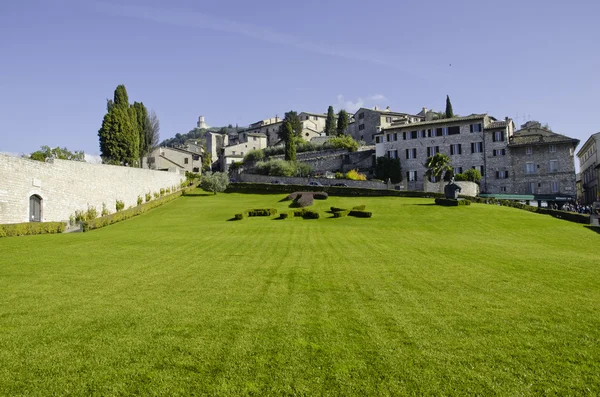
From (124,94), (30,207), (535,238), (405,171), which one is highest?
(124,94)

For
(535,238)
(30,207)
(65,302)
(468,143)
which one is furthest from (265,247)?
(468,143)

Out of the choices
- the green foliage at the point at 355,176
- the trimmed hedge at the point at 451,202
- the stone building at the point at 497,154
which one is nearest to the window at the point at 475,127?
the stone building at the point at 497,154

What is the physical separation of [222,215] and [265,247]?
23309 millimetres

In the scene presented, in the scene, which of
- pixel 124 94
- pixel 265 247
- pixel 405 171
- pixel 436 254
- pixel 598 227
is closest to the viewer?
pixel 436 254

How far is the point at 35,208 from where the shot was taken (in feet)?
97.9

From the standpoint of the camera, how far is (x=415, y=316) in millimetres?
8328

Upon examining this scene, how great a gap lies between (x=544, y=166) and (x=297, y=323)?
67499 mm

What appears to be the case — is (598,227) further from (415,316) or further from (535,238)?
(415,316)

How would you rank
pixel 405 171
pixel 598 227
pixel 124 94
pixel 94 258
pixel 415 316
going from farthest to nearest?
1. pixel 405 171
2. pixel 124 94
3. pixel 598 227
4. pixel 94 258
5. pixel 415 316

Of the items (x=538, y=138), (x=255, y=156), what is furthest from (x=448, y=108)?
(x=255, y=156)

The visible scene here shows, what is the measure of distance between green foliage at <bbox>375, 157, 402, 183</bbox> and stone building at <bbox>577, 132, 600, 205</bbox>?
3033cm

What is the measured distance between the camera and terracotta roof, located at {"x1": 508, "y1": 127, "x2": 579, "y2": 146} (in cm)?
6084

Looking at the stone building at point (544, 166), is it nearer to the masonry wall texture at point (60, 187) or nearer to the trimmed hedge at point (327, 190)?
the trimmed hedge at point (327, 190)

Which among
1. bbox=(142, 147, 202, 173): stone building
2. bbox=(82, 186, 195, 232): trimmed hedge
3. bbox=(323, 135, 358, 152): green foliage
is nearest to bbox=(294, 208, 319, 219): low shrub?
bbox=(82, 186, 195, 232): trimmed hedge
